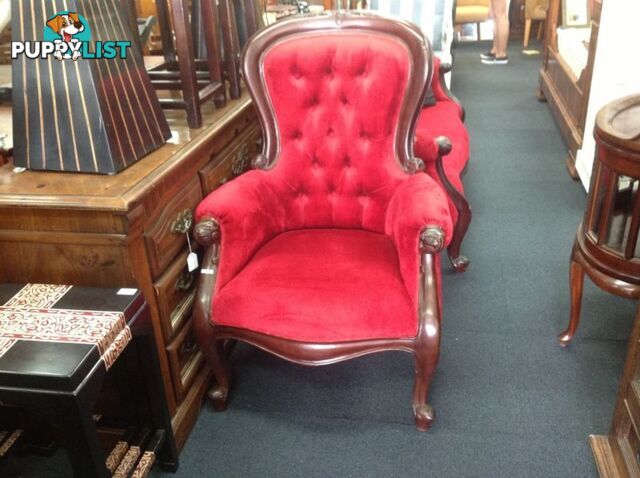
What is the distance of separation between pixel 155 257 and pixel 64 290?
228 millimetres

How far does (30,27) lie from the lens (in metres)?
1.37

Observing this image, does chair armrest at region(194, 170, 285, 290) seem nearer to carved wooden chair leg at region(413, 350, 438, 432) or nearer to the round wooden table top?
carved wooden chair leg at region(413, 350, 438, 432)

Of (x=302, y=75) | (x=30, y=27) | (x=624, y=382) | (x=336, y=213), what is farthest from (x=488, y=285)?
(x=30, y=27)

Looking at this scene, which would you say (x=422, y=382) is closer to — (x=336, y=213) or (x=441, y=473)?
(x=441, y=473)

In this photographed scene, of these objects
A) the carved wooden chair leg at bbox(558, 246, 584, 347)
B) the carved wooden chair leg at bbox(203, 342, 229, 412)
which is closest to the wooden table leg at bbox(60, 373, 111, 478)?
the carved wooden chair leg at bbox(203, 342, 229, 412)

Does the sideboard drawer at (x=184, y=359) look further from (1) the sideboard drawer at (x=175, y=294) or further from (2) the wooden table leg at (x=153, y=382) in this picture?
(2) the wooden table leg at (x=153, y=382)

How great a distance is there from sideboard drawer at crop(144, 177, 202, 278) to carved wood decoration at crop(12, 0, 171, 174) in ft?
0.55

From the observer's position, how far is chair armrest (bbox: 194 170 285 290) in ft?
5.30

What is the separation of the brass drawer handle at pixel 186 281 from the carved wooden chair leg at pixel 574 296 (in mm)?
1201

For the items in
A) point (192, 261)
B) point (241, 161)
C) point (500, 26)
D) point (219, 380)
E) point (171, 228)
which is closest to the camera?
point (171, 228)

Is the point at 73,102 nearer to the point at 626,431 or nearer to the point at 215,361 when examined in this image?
the point at 215,361

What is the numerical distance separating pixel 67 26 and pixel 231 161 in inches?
30.0

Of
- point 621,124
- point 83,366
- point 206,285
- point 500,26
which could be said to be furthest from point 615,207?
point 500,26

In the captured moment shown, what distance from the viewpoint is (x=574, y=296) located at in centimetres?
190
